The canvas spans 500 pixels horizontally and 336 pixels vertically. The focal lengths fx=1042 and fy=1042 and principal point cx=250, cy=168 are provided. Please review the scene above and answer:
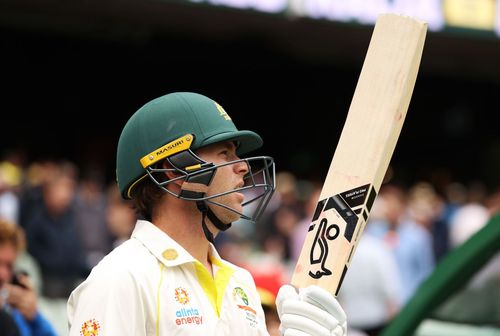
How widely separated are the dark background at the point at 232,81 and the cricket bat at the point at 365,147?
9.82 meters

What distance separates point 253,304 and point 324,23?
9728mm

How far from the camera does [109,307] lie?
8.98 feet

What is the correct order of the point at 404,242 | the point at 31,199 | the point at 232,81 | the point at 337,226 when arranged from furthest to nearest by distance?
the point at 232,81
the point at 404,242
the point at 31,199
the point at 337,226

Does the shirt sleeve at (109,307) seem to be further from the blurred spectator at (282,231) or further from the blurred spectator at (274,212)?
the blurred spectator at (274,212)

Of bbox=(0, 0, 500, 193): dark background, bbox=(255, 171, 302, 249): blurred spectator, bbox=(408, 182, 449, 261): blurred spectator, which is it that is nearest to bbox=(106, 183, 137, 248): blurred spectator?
bbox=(255, 171, 302, 249): blurred spectator

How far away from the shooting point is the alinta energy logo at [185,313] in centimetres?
284

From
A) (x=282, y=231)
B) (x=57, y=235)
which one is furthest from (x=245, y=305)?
(x=282, y=231)

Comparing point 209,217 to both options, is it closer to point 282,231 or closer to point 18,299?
point 18,299

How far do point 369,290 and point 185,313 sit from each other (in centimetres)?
545

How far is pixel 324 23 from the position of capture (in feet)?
41.5

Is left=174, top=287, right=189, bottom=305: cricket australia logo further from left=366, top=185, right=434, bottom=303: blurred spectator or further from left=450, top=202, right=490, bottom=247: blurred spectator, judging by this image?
left=450, top=202, right=490, bottom=247: blurred spectator

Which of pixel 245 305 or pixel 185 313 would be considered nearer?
pixel 185 313

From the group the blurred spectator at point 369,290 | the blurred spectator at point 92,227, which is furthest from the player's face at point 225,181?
the blurred spectator at point 92,227

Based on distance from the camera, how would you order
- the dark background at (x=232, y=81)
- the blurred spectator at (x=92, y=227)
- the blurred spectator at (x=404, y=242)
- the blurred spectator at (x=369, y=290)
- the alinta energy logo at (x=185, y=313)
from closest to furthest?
the alinta energy logo at (x=185, y=313), the blurred spectator at (x=369, y=290), the blurred spectator at (x=92, y=227), the blurred spectator at (x=404, y=242), the dark background at (x=232, y=81)
